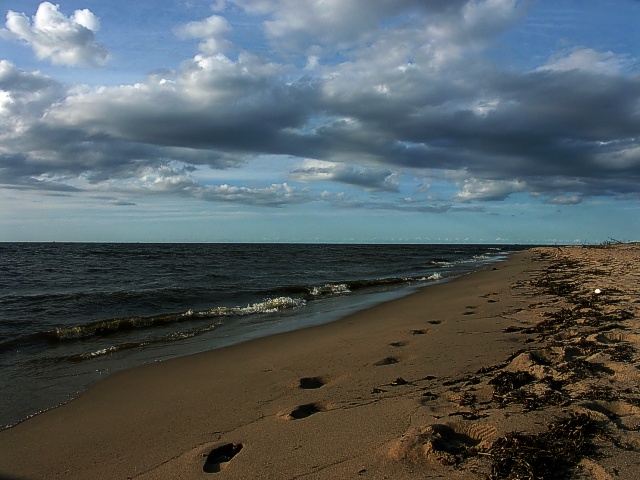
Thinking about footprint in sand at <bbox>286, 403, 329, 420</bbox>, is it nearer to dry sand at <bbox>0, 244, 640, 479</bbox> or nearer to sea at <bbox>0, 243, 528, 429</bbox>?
dry sand at <bbox>0, 244, 640, 479</bbox>

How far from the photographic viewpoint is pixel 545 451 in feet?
10.4

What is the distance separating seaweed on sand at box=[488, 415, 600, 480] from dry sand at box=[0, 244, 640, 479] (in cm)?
1

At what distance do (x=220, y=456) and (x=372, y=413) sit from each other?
150cm

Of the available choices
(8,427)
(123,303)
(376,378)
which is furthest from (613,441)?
(123,303)

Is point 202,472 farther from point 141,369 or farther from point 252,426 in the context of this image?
point 141,369

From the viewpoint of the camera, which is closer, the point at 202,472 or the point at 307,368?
the point at 202,472

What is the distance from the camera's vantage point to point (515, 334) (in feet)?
25.0

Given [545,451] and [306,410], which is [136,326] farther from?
[545,451]

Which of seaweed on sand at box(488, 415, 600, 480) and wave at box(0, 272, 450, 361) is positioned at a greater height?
seaweed on sand at box(488, 415, 600, 480)

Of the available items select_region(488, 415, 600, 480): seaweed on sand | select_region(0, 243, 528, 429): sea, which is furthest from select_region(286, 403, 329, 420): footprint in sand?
select_region(0, 243, 528, 429): sea

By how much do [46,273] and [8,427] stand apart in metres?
23.3

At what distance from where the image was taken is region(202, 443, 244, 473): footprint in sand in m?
3.60

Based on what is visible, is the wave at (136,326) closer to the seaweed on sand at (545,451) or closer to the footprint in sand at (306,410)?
the footprint in sand at (306,410)

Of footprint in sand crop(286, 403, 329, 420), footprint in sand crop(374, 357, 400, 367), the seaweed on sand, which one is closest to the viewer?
the seaweed on sand
